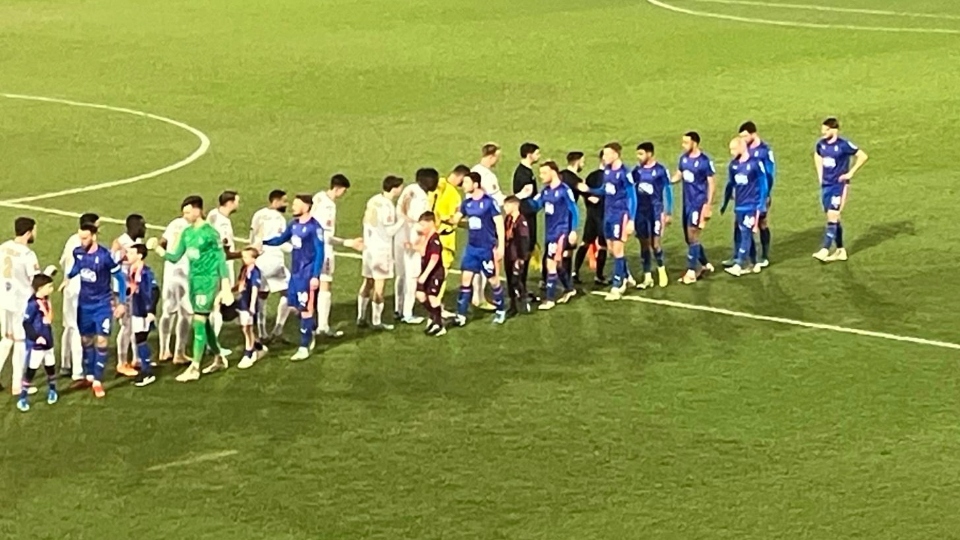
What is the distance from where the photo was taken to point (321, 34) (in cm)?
4262

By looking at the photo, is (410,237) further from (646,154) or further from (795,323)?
(795,323)

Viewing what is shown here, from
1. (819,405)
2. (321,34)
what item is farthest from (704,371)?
(321,34)

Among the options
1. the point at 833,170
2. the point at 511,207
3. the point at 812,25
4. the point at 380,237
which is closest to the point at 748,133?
the point at 833,170

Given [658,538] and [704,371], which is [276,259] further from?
[658,538]

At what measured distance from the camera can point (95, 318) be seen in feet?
58.0

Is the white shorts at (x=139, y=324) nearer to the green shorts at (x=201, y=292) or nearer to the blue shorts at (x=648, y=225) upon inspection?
the green shorts at (x=201, y=292)

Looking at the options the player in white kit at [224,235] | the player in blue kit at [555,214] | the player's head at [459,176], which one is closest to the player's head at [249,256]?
the player in white kit at [224,235]

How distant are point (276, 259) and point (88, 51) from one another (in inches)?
910

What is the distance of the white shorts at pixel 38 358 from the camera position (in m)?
17.3

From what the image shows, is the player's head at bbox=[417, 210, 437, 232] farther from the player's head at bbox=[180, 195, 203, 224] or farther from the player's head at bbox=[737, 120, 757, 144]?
the player's head at bbox=[737, 120, 757, 144]

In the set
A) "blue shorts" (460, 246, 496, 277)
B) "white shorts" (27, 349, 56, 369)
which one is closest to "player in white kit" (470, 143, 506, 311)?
"blue shorts" (460, 246, 496, 277)

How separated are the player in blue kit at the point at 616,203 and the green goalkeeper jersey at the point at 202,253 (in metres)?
4.84

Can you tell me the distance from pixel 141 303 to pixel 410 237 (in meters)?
3.33

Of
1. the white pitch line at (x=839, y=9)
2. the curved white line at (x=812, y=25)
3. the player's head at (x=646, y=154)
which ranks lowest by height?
the player's head at (x=646, y=154)
